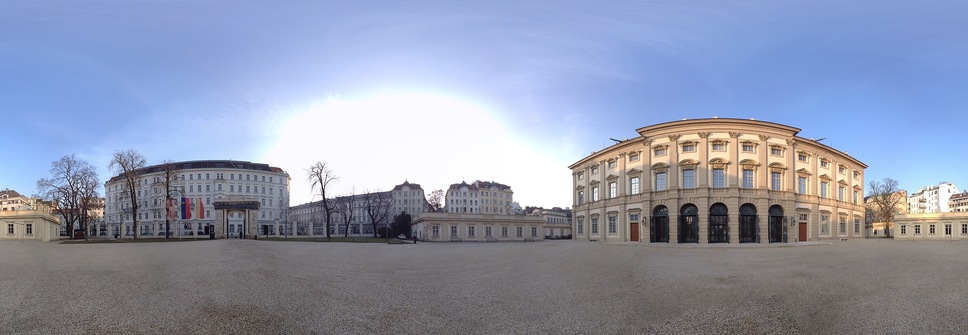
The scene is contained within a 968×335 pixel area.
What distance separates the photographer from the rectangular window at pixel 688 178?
45.7 m

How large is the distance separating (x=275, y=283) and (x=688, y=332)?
9.89m

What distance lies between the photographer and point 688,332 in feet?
27.6

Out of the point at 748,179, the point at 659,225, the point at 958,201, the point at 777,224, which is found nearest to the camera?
the point at 748,179

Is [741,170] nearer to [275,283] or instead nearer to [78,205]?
[275,283]

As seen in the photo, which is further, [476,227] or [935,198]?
[935,198]

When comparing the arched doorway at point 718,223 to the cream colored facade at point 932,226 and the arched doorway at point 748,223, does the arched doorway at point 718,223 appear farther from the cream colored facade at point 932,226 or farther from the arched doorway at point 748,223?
the cream colored facade at point 932,226

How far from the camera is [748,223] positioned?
1779 inches

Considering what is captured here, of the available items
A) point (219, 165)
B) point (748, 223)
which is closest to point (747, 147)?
point (748, 223)

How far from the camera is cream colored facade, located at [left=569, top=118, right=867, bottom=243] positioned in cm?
4472

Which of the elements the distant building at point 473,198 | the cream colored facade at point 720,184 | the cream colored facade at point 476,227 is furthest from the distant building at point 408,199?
the cream colored facade at point 720,184

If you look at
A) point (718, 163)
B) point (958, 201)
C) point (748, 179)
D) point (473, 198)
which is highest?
point (718, 163)

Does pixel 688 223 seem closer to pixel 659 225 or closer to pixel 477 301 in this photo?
pixel 659 225

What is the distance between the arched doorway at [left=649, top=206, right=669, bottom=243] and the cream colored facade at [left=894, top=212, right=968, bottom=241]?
36590 mm

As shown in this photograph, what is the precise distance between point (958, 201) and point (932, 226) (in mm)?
Answer: 120520
